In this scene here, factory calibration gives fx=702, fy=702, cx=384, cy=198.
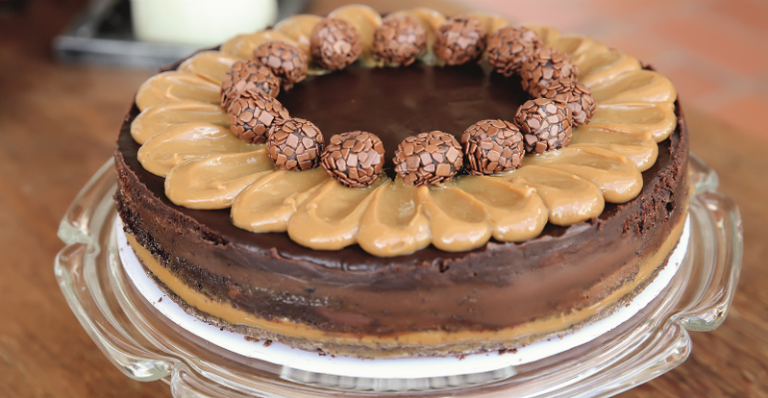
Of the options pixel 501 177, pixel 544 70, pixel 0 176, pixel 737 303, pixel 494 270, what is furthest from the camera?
pixel 0 176

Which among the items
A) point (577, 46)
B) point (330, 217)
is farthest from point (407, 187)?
point (577, 46)

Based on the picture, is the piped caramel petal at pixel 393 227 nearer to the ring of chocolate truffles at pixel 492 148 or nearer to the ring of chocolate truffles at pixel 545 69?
the ring of chocolate truffles at pixel 492 148

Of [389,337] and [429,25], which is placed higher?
[429,25]

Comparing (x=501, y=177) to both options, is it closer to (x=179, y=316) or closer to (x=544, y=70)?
(x=544, y=70)

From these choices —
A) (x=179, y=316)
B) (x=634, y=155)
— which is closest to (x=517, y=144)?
(x=634, y=155)

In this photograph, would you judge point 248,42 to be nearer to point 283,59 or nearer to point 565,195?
point 283,59

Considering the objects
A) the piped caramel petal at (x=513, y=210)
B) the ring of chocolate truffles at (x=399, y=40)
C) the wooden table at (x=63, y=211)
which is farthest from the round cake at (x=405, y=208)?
the wooden table at (x=63, y=211)

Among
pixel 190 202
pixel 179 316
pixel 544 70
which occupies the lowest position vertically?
pixel 179 316
